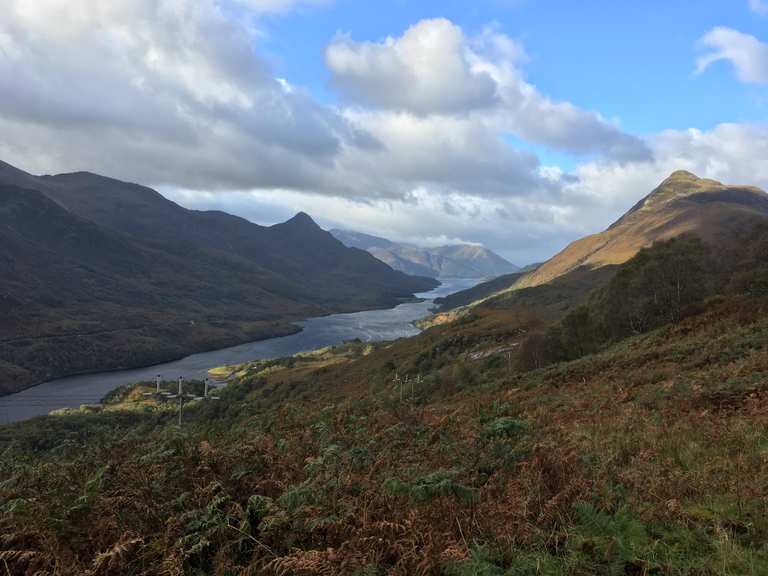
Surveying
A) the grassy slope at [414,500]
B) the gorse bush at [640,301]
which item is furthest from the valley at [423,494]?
the gorse bush at [640,301]

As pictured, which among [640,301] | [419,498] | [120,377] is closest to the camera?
[419,498]

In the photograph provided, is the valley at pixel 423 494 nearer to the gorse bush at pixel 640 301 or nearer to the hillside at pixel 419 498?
the hillside at pixel 419 498

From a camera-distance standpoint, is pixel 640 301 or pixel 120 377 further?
pixel 120 377

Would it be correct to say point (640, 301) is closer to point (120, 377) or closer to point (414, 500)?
point (414, 500)

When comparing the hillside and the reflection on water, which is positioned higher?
the hillside

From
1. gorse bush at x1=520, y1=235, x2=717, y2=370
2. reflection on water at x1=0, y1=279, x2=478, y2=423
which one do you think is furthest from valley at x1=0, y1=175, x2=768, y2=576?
reflection on water at x1=0, y1=279, x2=478, y2=423

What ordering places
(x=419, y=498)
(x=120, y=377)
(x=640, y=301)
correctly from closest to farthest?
(x=419, y=498), (x=640, y=301), (x=120, y=377)

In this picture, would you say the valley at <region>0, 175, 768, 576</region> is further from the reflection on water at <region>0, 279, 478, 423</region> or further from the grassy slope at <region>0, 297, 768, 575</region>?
the reflection on water at <region>0, 279, 478, 423</region>

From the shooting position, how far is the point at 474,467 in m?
8.01

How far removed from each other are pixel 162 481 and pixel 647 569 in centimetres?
597

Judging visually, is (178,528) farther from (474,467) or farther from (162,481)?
(474,467)

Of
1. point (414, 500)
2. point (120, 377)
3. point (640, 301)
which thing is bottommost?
point (120, 377)

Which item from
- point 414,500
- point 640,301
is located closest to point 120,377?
point 640,301

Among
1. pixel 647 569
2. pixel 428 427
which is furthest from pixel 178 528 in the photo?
pixel 428 427
